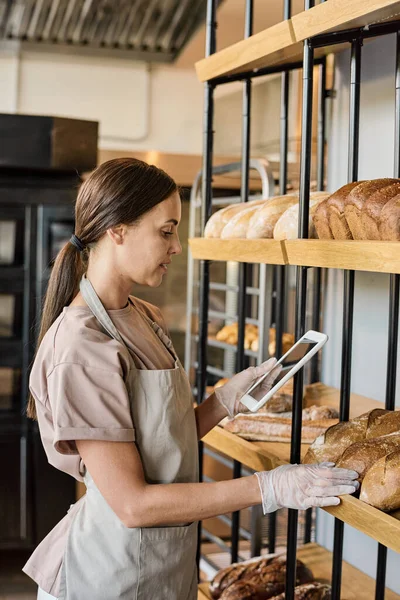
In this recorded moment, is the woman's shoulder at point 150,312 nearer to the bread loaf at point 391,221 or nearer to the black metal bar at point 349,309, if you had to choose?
the black metal bar at point 349,309

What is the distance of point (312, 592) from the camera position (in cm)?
181

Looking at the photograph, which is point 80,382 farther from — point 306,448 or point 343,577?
point 343,577

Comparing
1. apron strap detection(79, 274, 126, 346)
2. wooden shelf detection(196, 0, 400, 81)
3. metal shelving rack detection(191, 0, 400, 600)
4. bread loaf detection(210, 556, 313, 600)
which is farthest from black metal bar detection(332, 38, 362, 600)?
apron strap detection(79, 274, 126, 346)

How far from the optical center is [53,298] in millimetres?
1614

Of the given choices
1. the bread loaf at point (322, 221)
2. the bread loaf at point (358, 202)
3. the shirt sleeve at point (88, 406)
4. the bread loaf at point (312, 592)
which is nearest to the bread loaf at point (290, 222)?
the bread loaf at point (322, 221)

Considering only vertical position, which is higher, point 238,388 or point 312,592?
point 238,388

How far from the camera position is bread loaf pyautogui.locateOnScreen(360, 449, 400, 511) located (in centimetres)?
126

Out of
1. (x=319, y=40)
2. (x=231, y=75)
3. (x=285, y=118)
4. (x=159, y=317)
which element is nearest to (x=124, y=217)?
(x=159, y=317)

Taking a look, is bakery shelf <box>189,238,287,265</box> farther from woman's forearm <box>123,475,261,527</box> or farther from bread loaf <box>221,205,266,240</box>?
woman's forearm <box>123,475,261,527</box>

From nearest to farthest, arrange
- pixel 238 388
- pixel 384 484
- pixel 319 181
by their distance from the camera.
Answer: pixel 384 484, pixel 238 388, pixel 319 181

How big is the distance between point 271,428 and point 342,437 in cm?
34

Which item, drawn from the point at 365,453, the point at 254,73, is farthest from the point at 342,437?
the point at 254,73

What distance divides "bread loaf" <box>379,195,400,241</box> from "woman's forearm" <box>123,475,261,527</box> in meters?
0.49

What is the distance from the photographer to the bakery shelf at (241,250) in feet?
5.09
